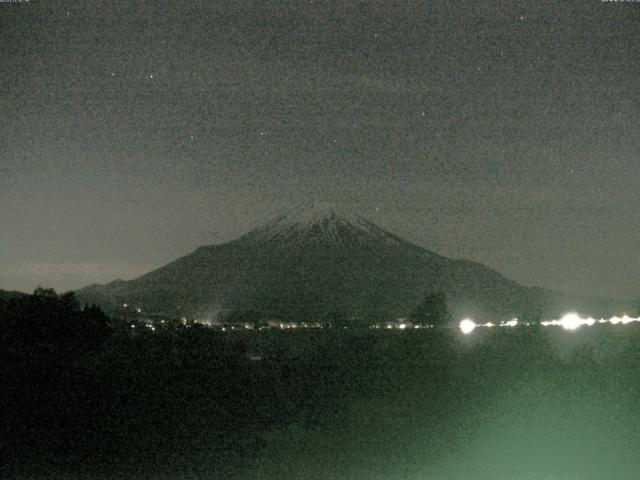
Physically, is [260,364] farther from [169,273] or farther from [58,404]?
[169,273]

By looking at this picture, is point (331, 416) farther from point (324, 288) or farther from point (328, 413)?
point (324, 288)

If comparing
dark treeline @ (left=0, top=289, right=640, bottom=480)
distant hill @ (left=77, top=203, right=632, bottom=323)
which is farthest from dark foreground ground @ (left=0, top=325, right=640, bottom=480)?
distant hill @ (left=77, top=203, right=632, bottom=323)

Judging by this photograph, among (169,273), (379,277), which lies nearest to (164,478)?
(379,277)

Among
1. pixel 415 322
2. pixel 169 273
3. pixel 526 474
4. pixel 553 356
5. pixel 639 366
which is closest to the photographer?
pixel 526 474

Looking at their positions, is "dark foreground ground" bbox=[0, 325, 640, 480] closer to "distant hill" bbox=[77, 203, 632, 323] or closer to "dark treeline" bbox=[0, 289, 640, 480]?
"dark treeline" bbox=[0, 289, 640, 480]

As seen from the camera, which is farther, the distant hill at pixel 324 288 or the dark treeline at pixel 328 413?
the distant hill at pixel 324 288

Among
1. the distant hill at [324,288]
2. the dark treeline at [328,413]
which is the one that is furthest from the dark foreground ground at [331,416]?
the distant hill at [324,288]

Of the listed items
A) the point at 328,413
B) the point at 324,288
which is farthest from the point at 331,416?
the point at 324,288

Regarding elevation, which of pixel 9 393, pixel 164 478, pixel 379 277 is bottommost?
pixel 164 478

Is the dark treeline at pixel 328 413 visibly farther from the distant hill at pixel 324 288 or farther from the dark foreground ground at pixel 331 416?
the distant hill at pixel 324 288
